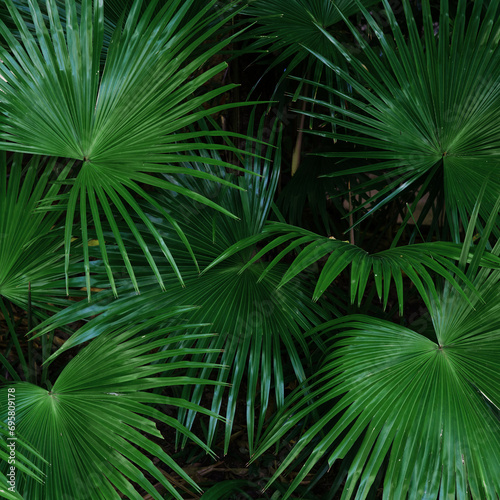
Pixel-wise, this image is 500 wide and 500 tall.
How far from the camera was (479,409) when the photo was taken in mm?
792

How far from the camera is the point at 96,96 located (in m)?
0.95

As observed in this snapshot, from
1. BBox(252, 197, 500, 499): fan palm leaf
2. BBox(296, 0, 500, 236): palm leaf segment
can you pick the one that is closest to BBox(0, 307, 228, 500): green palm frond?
BBox(252, 197, 500, 499): fan palm leaf

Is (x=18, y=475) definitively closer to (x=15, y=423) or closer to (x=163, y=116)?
(x=15, y=423)

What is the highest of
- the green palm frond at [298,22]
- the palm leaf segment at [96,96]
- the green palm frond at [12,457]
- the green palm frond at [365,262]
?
the green palm frond at [298,22]

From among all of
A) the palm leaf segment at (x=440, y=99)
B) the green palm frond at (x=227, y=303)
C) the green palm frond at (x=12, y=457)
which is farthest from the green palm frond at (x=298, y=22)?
the green palm frond at (x=12, y=457)

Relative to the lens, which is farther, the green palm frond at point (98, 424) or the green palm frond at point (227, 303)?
the green palm frond at point (227, 303)

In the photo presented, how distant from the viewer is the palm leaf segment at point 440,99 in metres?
1.04

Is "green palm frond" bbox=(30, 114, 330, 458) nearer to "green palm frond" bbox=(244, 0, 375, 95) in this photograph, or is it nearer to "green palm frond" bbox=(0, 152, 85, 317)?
"green palm frond" bbox=(0, 152, 85, 317)

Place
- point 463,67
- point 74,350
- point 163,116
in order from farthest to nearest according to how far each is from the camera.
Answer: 1. point 74,350
2. point 463,67
3. point 163,116

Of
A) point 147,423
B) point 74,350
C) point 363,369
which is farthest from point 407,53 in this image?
point 74,350

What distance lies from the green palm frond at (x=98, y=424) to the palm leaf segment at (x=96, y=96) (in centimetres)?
27

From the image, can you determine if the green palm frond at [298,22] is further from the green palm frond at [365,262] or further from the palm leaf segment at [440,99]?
the green palm frond at [365,262]

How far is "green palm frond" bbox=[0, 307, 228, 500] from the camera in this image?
→ 79cm

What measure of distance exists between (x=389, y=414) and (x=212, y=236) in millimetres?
490
